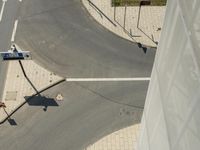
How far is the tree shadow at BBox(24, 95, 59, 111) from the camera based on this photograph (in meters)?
24.9

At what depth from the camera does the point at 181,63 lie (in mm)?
9094

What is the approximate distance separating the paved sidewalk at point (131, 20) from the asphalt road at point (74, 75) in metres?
0.72

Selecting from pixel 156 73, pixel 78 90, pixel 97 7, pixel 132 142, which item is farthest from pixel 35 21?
pixel 156 73

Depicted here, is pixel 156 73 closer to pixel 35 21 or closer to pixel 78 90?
pixel 78 90

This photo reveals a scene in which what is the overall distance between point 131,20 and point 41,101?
10.6 meters

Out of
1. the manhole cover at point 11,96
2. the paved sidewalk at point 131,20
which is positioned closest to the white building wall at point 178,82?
the manhole cover at point 11,96

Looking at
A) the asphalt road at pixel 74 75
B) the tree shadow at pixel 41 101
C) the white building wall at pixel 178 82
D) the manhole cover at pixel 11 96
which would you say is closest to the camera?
the white building wall at pixel 178 82

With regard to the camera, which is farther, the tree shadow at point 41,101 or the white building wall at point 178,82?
the tree shadow at point 41,101

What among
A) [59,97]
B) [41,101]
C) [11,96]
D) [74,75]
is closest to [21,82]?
[11,96]

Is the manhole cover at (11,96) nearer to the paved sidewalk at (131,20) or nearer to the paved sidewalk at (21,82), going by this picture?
the paved sidewalk at (21,82)

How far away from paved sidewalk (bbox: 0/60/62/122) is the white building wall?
14157mm

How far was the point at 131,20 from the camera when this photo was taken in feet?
98.7

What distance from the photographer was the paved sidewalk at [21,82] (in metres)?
25.0

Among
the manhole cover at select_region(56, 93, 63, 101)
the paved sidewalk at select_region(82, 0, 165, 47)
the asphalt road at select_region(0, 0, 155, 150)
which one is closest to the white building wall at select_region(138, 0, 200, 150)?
the asphalt road at select_region(0, 0, 155, 150)
